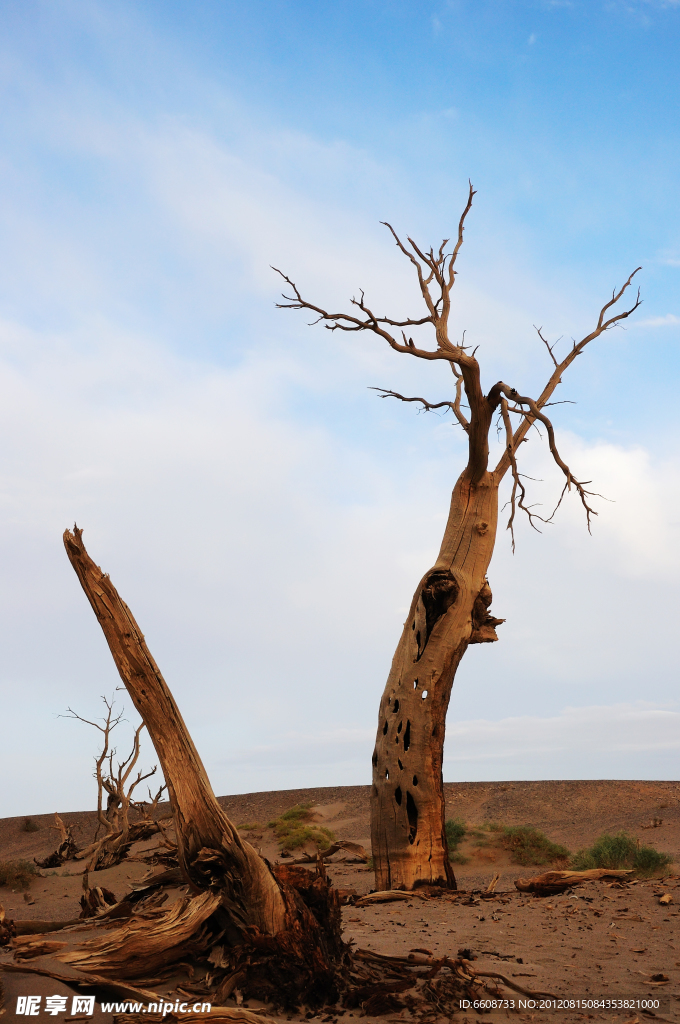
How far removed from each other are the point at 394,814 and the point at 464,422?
5.32m

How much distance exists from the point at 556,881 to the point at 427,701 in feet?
8.25

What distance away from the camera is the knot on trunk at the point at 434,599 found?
9.70 metres

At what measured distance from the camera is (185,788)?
525 centimetres

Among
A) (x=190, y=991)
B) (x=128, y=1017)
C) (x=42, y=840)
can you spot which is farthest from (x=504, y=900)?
(x=42, y=840)

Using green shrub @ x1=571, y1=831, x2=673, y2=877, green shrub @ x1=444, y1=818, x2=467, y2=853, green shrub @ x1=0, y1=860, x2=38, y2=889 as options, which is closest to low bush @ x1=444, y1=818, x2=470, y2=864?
green shrub @ x1=444, y1=818, x2=467, y2=853

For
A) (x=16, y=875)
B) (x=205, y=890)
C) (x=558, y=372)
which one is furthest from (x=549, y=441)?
(x=16, y=875)

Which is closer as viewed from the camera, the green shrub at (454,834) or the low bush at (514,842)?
the low bush at (514,842)

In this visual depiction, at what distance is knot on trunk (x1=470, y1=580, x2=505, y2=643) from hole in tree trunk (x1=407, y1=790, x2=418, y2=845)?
217cm

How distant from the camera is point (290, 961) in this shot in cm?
474

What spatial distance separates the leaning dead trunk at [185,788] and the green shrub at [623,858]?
27.6ft

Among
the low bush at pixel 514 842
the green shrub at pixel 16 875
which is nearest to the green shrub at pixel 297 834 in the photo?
the low bush at pixel 514 842

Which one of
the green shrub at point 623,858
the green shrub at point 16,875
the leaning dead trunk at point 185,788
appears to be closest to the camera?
the leaning dead trunk at point 185,788

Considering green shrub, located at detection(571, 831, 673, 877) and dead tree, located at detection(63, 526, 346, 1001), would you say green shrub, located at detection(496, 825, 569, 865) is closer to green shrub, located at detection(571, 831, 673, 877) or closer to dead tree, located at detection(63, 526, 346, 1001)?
green shrub, located at detection(571, 831, 673, 877)

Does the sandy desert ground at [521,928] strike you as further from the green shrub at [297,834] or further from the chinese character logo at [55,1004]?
the green shrub at [297,834]
